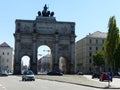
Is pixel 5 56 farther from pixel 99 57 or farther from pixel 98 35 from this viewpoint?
pixel 99 57

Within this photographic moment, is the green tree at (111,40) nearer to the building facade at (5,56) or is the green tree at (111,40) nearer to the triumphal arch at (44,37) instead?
the triumphal arch at (44,37)

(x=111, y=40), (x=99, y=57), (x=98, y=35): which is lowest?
(x=99, y=57)

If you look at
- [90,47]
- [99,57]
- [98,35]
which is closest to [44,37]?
[99,57]

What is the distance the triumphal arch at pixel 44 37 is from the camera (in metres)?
109

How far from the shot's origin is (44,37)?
110562 mm

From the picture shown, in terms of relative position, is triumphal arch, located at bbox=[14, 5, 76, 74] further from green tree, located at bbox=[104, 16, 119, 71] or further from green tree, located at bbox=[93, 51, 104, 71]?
green tree, located at bbox=[104, 16, 119, 71]

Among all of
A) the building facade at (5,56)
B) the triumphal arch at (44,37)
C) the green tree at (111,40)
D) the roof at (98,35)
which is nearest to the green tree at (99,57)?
the roof at (98,35)

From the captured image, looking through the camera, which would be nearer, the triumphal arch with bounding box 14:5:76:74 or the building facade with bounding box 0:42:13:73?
the triumphal arch with bounding box 14:5:76:74

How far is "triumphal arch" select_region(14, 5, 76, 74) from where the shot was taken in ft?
358

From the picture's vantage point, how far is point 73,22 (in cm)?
11188

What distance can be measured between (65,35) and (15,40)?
15897 millimetres

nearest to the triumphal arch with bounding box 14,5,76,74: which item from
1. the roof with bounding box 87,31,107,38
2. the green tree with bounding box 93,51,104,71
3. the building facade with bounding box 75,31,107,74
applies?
the green tree with bounding box 93,51,104,71

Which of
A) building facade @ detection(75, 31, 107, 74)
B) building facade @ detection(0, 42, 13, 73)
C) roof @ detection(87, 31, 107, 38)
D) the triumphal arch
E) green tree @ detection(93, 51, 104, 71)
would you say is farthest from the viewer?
building facade @ detection(0, 42, 13, 73)

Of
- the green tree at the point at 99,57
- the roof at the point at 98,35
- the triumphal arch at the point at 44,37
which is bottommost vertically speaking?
the green tree at the point at 99,57
